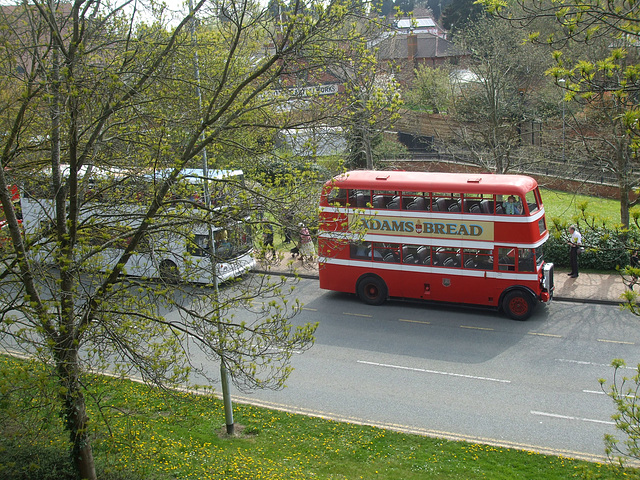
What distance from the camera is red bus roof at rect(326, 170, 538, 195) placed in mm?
15117

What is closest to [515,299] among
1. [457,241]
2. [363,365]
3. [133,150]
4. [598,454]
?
[457,241]

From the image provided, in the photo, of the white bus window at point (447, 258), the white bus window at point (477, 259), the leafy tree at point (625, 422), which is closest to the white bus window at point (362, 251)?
the white bus window at point (447, 258)

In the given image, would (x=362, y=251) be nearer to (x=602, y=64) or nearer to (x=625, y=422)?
(x=602, y=64)

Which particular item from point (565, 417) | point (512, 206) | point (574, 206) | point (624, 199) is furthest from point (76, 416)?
point (574, 206)

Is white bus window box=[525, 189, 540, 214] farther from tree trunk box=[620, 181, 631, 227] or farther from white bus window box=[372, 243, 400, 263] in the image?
tree trunk box=[620, 181, 631, 227]

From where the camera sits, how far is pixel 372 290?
17281mm

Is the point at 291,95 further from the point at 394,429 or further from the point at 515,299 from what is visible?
the point at 515,299

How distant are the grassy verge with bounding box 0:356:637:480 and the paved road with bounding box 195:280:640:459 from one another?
73 centimetres

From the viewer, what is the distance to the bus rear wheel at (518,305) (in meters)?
15.4

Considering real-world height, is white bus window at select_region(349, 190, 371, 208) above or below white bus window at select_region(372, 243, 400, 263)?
above

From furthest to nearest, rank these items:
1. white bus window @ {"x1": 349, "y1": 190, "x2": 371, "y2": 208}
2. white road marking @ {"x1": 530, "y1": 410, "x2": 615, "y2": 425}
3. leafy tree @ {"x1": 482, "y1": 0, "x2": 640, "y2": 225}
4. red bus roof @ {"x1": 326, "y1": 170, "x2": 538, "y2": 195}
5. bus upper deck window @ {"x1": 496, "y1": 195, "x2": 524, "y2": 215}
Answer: white bus window @ {"x1": 349, "y1": 190, "x2": 371, "y2": 208}
red bus roof @ {"x1": 326, "y1": 170, "x2": 538, "y2": 195}
bus upper deck window @ {"x1": 496, "y1": 195, "x2": 524, "y2": 215}
white road marking @ {"x1": 530, "y1": 410, "x2": 615, "y2": 425}
leafy tree @ {"x1": 482, "y1": 0, "x2": 640, "y2": 225}

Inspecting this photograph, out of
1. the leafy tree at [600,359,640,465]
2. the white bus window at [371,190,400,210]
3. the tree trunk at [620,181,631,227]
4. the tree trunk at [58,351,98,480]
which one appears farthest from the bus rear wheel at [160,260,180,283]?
the tree trunk at [620,181,631,227]

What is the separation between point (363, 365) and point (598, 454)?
5.29 metres

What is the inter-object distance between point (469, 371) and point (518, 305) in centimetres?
343
